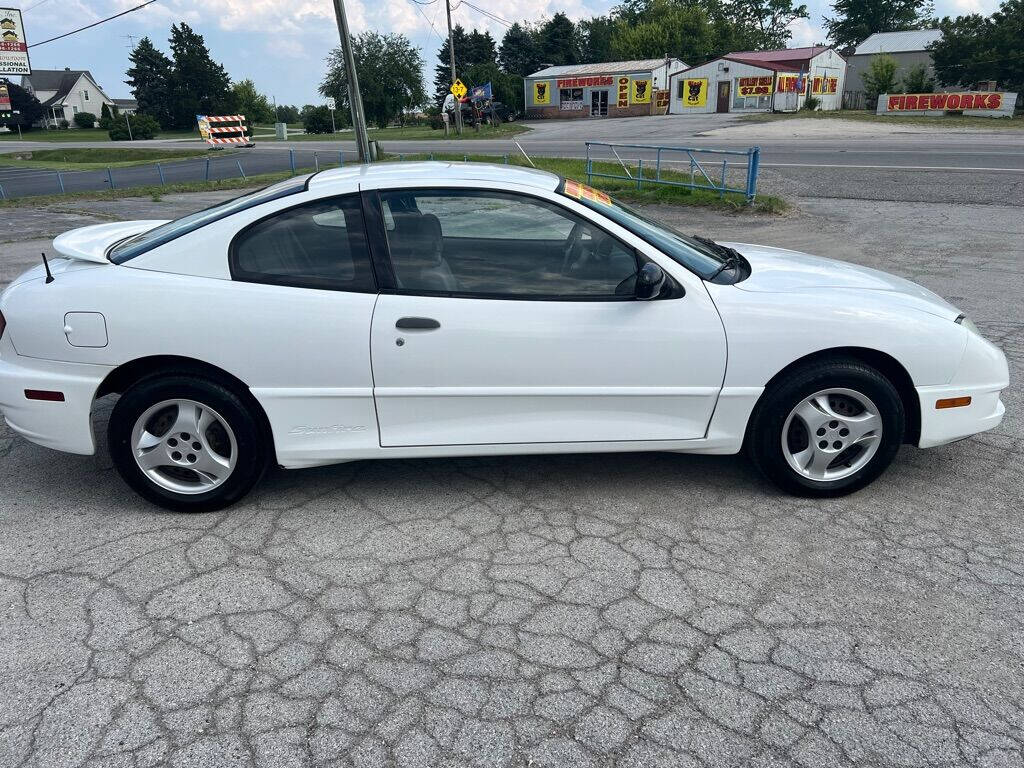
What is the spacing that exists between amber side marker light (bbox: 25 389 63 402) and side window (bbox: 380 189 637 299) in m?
1.66

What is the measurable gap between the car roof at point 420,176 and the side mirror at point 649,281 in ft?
2.09

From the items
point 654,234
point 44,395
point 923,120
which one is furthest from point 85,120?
point 654,234

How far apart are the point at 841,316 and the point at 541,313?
4.56 feet

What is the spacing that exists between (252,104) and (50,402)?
10104 centimetres

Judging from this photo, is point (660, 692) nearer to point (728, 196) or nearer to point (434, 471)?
point (434, 471)

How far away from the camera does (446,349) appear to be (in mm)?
3443

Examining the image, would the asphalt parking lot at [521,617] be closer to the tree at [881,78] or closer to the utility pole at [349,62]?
the utility pole at [349,62]

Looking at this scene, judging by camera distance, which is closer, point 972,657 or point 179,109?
point 972,657

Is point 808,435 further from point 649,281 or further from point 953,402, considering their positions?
point 649,281

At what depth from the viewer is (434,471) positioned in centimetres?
415

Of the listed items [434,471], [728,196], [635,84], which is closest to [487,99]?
[635,84]

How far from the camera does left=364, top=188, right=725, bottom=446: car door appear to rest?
346 centimetres

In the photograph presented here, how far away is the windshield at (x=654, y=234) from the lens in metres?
3.65

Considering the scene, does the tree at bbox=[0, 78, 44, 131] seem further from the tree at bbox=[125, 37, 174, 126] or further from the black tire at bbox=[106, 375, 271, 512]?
the black tire at bbox=[106, 375, 271, 512]
